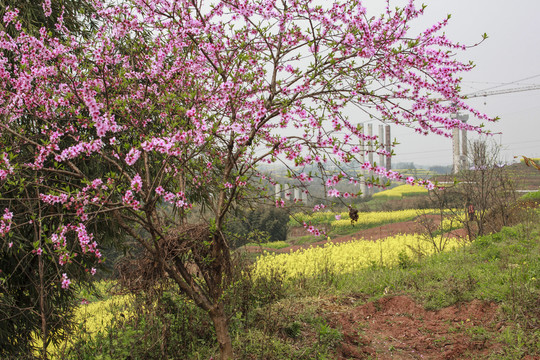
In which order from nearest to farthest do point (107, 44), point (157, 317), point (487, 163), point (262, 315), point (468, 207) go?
point (107, 44)
point (157, 317)
point (262, 315)
point (487, 163)
point (468, 207)

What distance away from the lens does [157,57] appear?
416 centimetres

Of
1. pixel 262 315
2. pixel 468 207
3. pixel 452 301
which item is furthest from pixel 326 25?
pixel 468 207

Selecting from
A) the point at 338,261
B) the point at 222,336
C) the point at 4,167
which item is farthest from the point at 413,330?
the point at 4,167

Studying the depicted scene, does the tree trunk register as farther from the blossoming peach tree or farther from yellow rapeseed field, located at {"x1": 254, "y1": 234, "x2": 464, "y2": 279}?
yellow rapeseed field, located at {"x1": 254, "y1": 234, "x2": 464, "y2": 279}

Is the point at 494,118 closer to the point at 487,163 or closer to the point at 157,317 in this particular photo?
the point at 157,317

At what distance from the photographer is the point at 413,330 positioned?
5.16 m

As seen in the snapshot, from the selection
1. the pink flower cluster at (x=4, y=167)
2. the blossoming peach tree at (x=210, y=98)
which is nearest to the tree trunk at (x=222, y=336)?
the blossoming peach tree at (x=210, y=98)

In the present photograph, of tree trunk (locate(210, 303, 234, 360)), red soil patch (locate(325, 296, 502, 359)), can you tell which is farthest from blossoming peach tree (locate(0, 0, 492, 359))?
red soil patch (locate(325, 296, 502, 359))

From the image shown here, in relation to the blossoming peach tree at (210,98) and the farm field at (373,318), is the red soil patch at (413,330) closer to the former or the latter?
the farm field at (373,318)

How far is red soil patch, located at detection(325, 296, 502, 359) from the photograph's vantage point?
14.8ft

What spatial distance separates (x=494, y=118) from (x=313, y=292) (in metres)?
4.20

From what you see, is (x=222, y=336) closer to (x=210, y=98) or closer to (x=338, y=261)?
(x=210, y=98)

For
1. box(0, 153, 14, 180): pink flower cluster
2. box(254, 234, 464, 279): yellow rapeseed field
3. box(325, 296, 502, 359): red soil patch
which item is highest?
box(0, 153, 14, 180): pink flower cluster

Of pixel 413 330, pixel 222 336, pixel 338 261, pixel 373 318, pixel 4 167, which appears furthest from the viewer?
pixel 338 261
